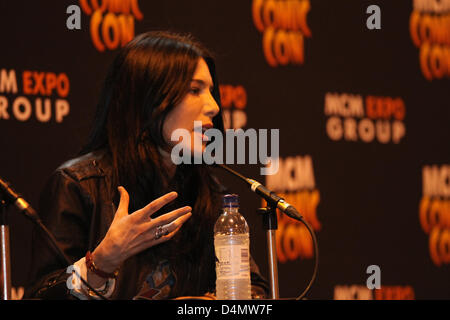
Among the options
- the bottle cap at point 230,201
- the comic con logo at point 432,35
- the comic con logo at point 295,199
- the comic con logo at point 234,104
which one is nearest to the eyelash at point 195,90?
the bottle cap at point 230,201

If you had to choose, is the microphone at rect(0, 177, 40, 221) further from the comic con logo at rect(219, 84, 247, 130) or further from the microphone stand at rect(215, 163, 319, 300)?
the comic con logo at rect(219, 84, 247, 130)

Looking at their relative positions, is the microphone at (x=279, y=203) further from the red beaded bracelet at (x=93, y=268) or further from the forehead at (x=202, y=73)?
the forehead at (x=202, y=73)

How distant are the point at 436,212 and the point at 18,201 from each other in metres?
2.89

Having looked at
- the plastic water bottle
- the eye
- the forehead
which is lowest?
the plastic water bottle

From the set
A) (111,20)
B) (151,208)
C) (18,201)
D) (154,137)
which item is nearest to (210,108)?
(154,137)

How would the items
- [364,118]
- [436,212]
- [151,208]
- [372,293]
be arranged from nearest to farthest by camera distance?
[151,208] < [372,293] < [364,118] < [436,212]

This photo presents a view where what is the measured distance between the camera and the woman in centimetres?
212

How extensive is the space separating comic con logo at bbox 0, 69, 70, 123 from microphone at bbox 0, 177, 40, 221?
127 cm

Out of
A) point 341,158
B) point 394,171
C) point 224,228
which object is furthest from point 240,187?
point 224,228

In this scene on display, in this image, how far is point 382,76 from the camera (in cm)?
395

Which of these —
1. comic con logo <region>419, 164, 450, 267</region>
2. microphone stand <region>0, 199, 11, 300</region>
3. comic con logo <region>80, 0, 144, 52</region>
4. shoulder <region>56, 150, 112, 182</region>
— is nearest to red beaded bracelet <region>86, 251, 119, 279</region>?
microphone stand <region>0, 199, 11, 300</region>

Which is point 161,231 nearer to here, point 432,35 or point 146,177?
point 146,177

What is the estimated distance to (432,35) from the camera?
4.15 metres

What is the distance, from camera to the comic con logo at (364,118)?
3754mm
